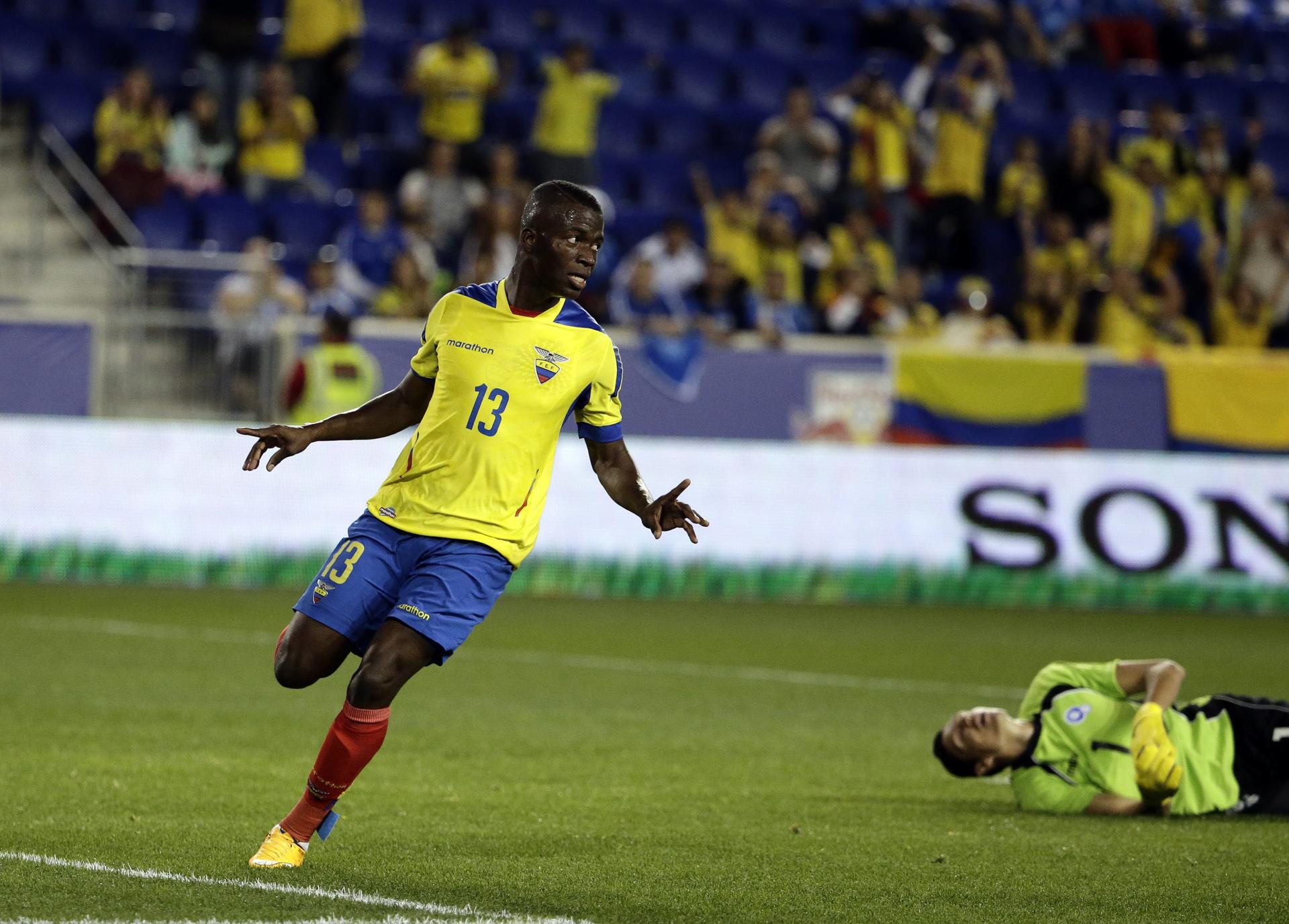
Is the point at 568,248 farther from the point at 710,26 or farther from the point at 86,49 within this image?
the point at 710,26

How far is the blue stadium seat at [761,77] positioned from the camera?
73.9 ft

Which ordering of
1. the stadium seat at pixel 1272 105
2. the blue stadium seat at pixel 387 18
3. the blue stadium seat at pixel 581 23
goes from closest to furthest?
the blue stadium seat at pixel 387 18 → the blue stadium seat at pixel 581 23 → the stadium seat at pixel 1272 105

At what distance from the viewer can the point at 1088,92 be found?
23531mm

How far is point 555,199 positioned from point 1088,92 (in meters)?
18.9

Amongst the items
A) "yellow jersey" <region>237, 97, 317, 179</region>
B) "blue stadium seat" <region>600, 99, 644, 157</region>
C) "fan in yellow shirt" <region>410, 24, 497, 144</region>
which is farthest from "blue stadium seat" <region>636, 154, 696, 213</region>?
"yellow jersey" <region>237, 97, 317, 179</region>

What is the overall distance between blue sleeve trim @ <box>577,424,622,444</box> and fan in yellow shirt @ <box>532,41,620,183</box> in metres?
13.6

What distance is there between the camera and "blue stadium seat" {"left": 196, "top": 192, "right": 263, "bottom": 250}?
18.7 meters

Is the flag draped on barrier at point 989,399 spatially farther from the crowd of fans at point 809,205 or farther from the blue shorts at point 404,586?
the blue shorts at point 404,586

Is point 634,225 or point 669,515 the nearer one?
point 669,515

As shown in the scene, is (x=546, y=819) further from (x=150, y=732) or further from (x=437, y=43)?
(x=437, y=43)

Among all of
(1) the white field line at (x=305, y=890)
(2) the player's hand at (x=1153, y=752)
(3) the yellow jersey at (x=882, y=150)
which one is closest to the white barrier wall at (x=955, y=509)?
(3) the yellow jersey at (x=882, y=150)

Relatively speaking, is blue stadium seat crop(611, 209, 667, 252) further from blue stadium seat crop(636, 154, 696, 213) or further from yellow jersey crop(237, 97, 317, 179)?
yellow jersey crop(237, 97, 317, 179)

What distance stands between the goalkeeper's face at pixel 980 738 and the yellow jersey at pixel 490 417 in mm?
2212

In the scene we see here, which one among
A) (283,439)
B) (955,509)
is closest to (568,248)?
(283,439)
